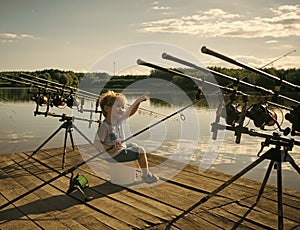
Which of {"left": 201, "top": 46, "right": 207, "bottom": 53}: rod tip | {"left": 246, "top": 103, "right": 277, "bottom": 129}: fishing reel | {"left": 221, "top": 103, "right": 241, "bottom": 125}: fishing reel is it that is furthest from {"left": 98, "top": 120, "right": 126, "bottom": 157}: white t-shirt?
{"left": 201, "top": 46, "right": 207, "bottom": 53}: rod tip

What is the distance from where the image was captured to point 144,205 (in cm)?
362

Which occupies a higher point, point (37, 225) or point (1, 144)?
point (37, 225)

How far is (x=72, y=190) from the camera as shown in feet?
12.8

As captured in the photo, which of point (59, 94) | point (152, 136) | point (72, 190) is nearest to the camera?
point (72, 190)

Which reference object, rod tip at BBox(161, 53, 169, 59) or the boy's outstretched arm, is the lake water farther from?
rod tip at BBox(161, 53, 169, 59)

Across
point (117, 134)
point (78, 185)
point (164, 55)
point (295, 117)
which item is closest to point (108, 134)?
point (117, 134)

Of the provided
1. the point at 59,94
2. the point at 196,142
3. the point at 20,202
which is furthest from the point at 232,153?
the point at 20,202

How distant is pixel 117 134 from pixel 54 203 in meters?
1.12

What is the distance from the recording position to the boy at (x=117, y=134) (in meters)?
4.21

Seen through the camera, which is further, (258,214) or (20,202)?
(20,202)

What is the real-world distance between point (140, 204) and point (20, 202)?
124cm

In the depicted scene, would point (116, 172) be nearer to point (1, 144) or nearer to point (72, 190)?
point (72, 190)

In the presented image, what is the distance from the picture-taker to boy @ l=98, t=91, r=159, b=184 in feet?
13.8

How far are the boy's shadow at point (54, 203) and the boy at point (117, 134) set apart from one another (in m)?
0.39
